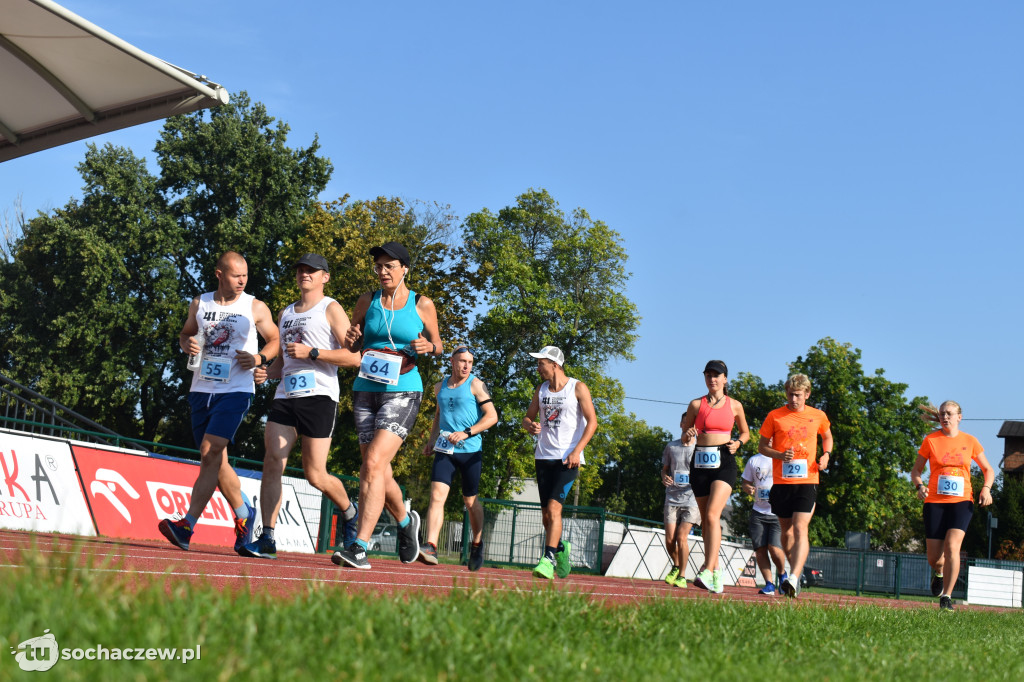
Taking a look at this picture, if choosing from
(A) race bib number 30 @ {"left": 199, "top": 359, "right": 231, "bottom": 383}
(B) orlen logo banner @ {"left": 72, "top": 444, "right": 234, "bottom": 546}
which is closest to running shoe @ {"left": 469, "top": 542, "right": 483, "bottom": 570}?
(A) race bib number 30 @ {"left": 199, "top": 359, "right": 231, "bottom": 383}

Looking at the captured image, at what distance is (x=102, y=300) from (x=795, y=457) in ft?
111

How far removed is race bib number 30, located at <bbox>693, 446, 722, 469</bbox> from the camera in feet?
33.0

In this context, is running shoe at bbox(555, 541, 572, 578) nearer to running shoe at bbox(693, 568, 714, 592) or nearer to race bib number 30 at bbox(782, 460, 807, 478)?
running shoe at bbox(693, 568, 714, 592)

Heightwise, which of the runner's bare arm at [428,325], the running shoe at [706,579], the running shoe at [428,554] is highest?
the runner's bare arm at [428,325]

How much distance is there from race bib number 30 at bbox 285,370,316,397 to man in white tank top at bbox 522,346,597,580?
8.02ft

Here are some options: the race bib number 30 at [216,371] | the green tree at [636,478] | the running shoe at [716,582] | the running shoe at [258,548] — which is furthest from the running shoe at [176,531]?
the green tree at [636,478]

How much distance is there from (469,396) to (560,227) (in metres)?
38.3

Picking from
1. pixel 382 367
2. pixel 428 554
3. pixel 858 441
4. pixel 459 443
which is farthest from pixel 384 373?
pixel 858 441

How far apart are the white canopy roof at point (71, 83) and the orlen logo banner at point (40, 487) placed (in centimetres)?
374

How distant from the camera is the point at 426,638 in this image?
3.35 metres

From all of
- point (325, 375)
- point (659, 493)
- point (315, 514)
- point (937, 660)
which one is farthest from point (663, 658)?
point (659, 493)

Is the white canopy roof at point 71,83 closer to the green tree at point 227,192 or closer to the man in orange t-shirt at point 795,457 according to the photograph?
the man in orange t-shirt at point 795,457

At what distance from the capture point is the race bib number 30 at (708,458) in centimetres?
1005

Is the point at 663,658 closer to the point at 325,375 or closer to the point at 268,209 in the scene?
the point at 325,375
